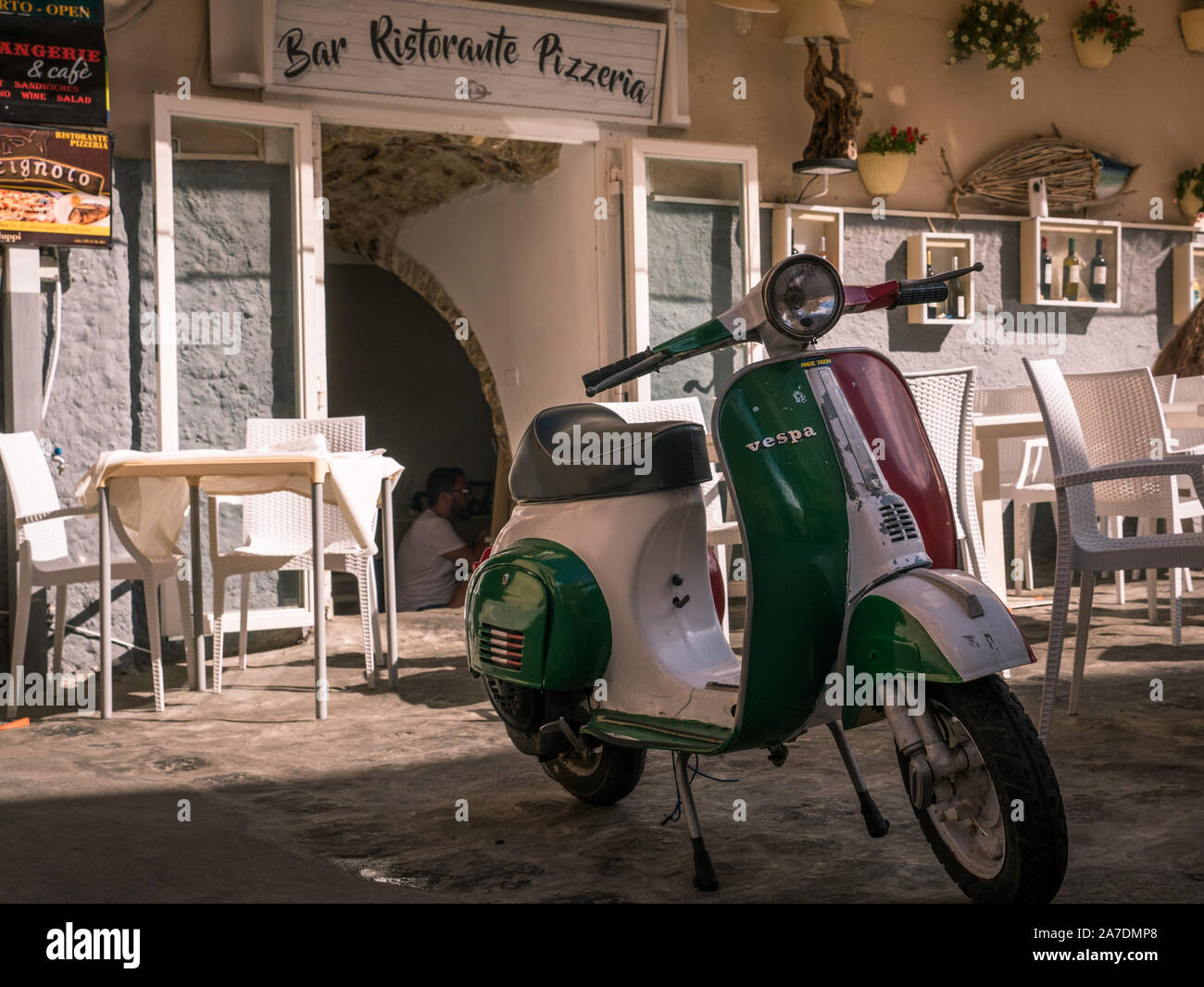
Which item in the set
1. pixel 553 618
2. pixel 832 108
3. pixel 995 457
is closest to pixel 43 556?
pixel 553 618

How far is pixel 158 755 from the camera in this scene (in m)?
3.42

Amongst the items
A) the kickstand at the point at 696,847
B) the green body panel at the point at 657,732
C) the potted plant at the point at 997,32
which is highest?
the potted plant at the point at 997,32

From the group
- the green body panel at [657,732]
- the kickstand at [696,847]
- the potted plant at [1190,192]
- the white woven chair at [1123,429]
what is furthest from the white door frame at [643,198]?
the kickstand at [696,847]

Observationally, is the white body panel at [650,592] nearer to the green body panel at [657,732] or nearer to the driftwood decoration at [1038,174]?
the green body panel at [657,732]

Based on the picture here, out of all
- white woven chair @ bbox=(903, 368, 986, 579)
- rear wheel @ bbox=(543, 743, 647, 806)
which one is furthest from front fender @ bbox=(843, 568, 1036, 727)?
white woven chair @ bbox=(903, 368, 986, 579)

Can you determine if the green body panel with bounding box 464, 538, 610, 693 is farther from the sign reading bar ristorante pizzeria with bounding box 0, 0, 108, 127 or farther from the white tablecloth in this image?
the sign reading bar ristorante pizzeria with bounding box 0, 0, 108, 127

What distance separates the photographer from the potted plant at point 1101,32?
7.22 meters

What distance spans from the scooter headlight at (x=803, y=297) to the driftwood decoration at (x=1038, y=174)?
5313mm

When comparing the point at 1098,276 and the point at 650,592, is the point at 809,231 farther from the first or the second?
the point at 650,592

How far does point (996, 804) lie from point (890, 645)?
0.28 m

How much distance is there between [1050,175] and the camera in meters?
7.30

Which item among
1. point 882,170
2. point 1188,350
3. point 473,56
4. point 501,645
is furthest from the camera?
point 882,170

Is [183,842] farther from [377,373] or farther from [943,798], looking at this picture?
[377,373]
